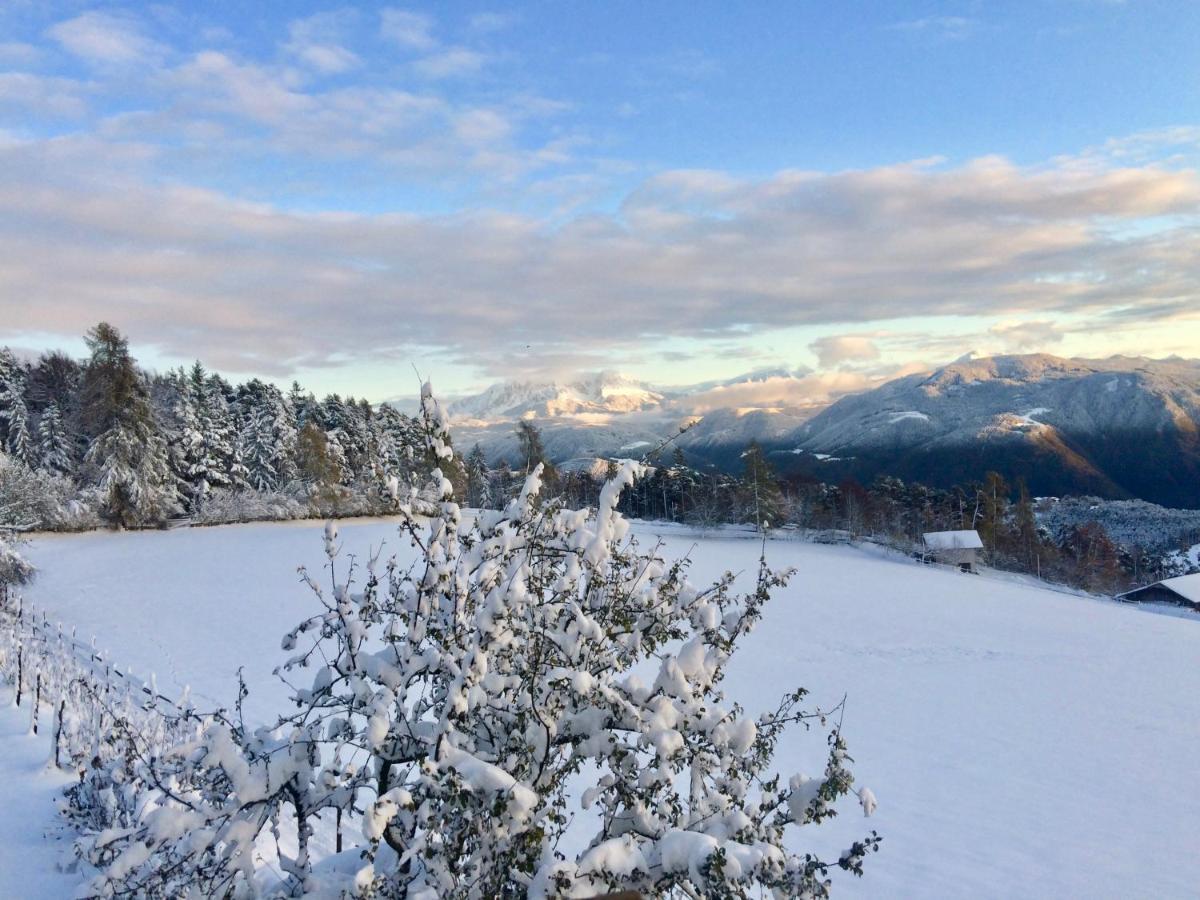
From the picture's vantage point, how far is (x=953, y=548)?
190 ft

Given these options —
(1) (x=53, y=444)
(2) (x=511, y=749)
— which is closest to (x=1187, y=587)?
(2) (x=511, y=749)

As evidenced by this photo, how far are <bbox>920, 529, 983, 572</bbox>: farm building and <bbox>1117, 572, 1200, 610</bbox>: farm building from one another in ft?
33.2

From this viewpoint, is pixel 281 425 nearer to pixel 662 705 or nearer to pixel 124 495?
pixel 124 495

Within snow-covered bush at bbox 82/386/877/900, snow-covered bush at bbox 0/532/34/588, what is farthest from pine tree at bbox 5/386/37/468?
snow-covered bush at bbox 82/386/877/900

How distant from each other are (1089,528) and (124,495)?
3543 inches

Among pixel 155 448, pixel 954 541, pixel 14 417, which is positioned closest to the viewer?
pixel 155 448

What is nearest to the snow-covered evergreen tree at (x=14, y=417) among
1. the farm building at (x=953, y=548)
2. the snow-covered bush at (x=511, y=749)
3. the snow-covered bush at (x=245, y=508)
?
the snow-covered bush at (x=245, y=508)

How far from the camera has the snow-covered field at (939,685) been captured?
31.7 ft

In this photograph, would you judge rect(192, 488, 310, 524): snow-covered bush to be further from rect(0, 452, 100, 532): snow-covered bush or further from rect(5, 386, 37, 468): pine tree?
rect(5, 386, 37, 468): pine tree

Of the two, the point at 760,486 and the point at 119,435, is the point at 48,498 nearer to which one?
the point at 119,435

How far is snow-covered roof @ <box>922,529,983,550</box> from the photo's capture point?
58.2 meters

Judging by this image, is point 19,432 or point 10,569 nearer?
point 10,569

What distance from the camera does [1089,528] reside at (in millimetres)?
80750

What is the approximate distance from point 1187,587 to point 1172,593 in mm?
1222
